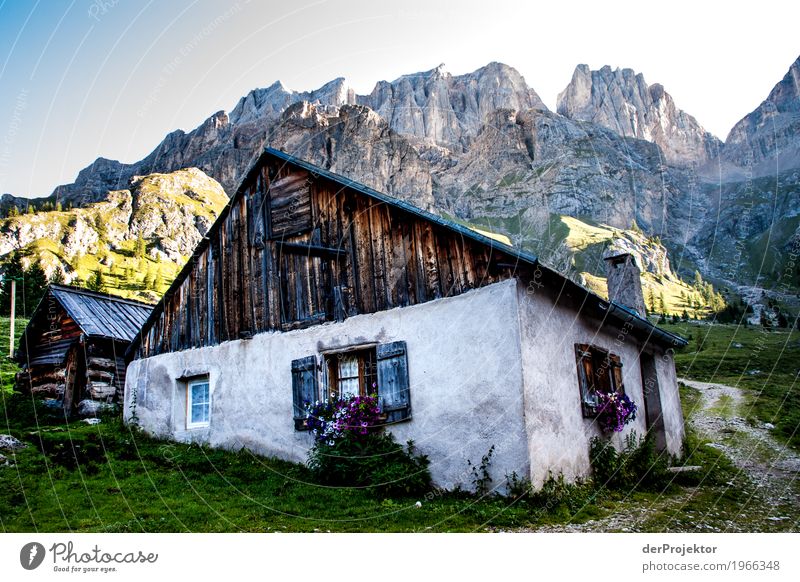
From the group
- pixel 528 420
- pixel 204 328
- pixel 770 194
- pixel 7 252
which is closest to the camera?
pixel 528 420

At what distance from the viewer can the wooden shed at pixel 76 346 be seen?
64.8ft

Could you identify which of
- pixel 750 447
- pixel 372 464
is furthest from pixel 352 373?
pixel 750 447

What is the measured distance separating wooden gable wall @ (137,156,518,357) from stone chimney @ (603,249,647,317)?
992 cm

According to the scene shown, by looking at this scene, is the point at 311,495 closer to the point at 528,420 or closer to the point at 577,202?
the point at 528,420

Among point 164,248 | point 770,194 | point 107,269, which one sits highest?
point 770,194

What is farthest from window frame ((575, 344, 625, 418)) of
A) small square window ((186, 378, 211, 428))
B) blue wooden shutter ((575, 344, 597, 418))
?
small square window ((186, 378, 211, 428))

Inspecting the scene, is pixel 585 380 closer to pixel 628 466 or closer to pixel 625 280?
pixel 628 466

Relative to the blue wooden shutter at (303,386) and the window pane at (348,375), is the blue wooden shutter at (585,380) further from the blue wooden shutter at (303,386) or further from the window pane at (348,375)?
the blue wooden shutter at (303,386)

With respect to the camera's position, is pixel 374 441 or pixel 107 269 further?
pixel 107 269

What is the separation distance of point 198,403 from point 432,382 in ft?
24.4

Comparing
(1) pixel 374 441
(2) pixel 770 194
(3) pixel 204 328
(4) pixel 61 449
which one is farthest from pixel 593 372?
(2) pixel 770 194

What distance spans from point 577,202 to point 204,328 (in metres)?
172

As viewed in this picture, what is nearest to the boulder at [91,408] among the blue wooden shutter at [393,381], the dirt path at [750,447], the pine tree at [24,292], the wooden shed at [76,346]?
the wooden shed at [76,346]

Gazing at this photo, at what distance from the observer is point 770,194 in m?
170
